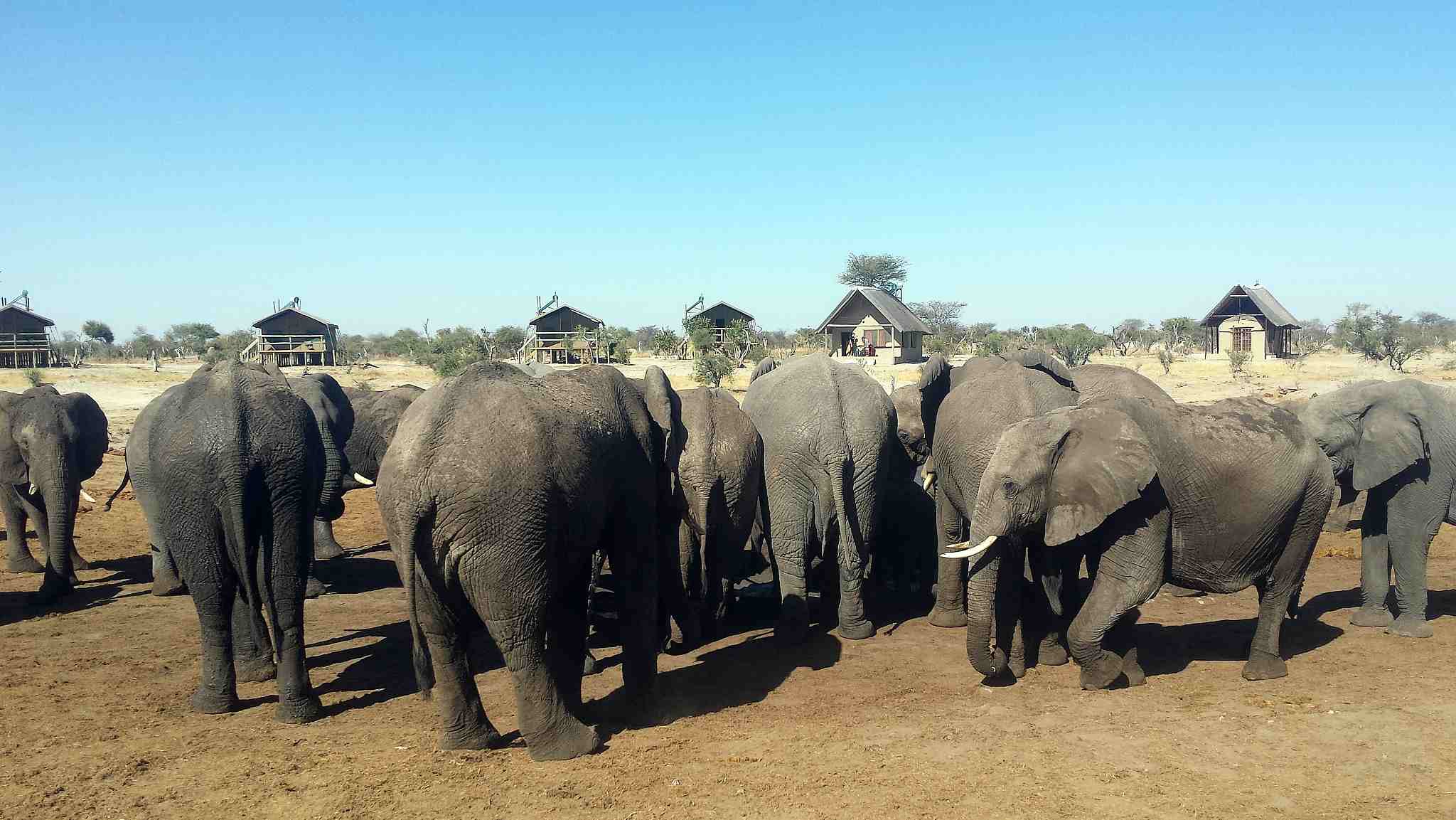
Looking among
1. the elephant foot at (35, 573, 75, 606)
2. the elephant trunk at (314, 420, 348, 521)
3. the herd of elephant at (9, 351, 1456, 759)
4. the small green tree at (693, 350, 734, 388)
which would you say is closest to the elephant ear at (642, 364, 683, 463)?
the herd of elephant at (9, 351, 1456, 759)

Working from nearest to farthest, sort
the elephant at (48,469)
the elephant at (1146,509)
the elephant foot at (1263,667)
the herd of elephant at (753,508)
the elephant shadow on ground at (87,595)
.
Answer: the herd of elephant at (753,508) → the elephant at (1146,509) → the elephant foot at (1263,667) → the elephant shadow on ground at (87,595) → the elephant at (48,469)

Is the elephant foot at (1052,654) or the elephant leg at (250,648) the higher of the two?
the elephant leg at (250,648)

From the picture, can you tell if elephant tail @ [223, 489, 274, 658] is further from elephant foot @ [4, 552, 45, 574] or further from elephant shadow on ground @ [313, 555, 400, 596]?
elephant foot @ [4, 552, 45, 574]

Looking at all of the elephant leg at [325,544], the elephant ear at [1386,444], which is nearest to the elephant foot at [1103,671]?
the elephant ear at [1386,444]

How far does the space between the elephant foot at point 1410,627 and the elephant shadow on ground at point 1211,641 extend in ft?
1.35

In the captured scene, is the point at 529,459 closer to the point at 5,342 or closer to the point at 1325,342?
the point at 5,342

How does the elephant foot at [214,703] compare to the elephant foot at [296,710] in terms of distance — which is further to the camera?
the elephant foot at [214,703]

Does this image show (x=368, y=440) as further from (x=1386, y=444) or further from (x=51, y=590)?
(x=1386, y=444)

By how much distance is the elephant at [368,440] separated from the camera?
13.8 m

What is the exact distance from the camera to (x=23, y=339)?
51.2 meters

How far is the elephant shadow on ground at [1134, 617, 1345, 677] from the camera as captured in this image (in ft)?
27.6

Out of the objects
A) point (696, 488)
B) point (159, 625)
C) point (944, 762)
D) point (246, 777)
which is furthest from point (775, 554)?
point (159, 625)

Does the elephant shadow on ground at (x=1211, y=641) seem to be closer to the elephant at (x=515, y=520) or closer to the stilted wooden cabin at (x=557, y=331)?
the elephant at (x=515, y=520)

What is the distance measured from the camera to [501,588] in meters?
5.73
